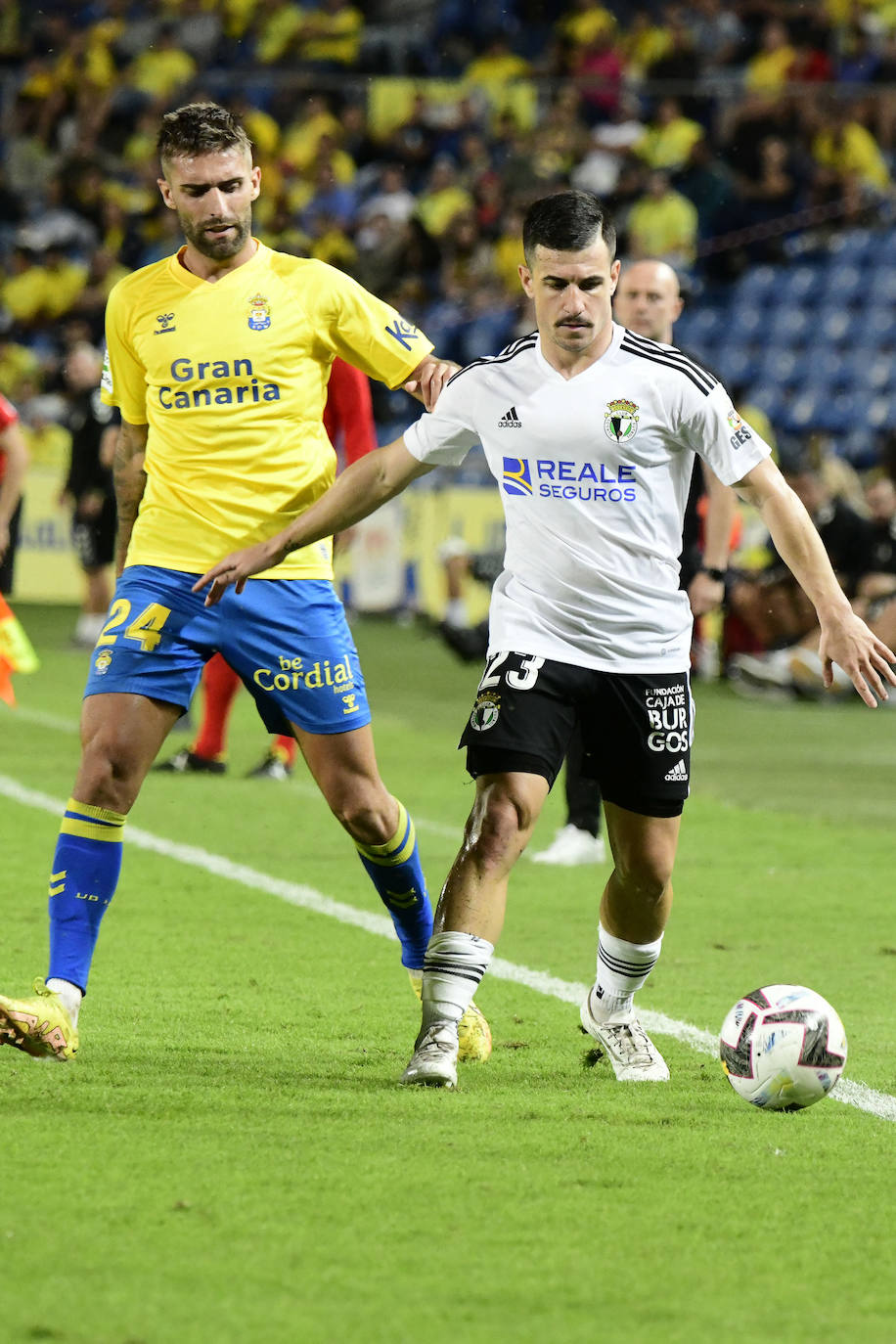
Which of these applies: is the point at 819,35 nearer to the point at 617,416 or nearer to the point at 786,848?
the point at 786,848

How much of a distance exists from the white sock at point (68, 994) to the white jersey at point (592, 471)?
134cm

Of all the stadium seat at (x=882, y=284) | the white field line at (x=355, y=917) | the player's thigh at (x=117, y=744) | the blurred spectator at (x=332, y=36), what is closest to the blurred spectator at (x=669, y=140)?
the stadium seat at (x=882, y=284)

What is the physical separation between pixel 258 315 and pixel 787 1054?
231cm

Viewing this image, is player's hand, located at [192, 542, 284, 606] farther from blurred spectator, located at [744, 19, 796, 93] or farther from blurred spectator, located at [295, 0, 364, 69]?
blurred spectator, located at [295, 0, 364, 69]

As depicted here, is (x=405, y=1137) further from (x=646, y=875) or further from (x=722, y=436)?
(x=722, y=436)

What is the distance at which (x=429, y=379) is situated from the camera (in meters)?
5.38

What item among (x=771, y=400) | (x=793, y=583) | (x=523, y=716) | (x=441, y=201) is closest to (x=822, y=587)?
(x=523, y=716)

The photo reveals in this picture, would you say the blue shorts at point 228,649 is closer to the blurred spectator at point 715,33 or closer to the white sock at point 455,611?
the white sock at point 455,611

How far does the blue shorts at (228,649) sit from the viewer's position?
522 centimetres

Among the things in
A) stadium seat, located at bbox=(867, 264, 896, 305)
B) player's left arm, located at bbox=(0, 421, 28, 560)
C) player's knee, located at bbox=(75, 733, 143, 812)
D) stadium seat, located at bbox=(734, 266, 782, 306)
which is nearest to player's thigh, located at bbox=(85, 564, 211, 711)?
player's knee, located at bbox=(75, 733, 143, 812)

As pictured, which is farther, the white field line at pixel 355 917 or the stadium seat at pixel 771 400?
the stadium seat at pixel 771 400

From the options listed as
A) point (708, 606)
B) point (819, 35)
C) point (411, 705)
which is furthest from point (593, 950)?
Answer: point (819, 35)

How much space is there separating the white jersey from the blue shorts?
1.66 feet

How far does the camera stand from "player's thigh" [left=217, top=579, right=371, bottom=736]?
5262 mm
